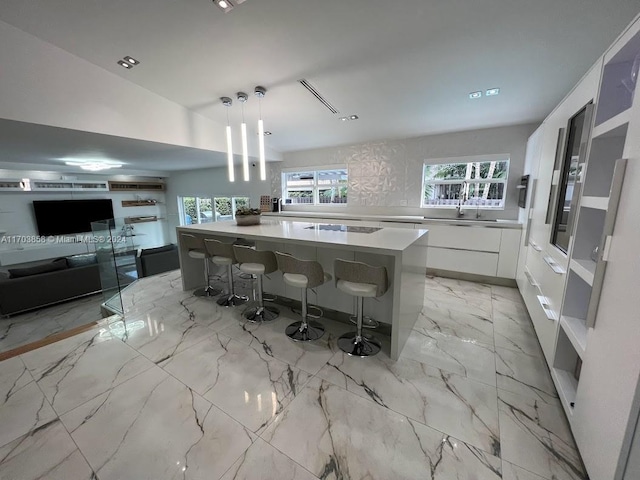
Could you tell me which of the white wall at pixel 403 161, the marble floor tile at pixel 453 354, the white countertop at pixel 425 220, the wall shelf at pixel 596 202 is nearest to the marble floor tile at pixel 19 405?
the marble floor tile at pixel 453 354

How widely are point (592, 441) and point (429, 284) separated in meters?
2.70

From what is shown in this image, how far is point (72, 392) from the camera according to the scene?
175cm

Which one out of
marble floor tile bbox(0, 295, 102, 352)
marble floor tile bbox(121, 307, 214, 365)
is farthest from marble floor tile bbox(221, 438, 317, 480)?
marble floor tile bbox(0, 295, 102, 352)

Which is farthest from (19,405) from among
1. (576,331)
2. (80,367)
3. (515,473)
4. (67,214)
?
(67,214)

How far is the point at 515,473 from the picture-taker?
1.21 meters

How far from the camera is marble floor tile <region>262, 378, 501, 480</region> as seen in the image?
4.04 ft

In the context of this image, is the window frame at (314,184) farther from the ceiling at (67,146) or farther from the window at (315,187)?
the ceiling at (67,146)

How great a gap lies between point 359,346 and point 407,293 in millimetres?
630

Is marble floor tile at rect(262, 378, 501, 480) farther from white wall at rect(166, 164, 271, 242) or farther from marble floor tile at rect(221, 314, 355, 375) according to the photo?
white wall at rect(166, 164, 271, 242)

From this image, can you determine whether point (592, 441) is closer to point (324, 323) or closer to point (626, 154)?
point (626, 154)

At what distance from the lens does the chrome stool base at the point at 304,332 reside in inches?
92.5

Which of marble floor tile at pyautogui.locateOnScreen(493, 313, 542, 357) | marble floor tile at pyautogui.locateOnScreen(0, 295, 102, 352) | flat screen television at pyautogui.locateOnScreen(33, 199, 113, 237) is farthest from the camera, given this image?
flat screen television at pyautogui.locateOnScreen(33, 199, 113, 237)

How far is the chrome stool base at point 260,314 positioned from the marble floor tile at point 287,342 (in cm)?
6

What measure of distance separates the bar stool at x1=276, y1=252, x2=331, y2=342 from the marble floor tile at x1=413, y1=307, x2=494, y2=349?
111 cm
